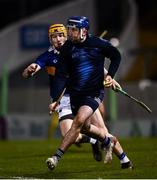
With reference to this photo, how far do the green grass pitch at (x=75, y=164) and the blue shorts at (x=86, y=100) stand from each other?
992mm

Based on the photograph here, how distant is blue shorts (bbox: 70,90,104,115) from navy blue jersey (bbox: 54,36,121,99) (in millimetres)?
60

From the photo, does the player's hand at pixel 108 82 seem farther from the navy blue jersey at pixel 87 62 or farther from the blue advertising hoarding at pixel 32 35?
the blue advertising hoarding at pixel 32 35

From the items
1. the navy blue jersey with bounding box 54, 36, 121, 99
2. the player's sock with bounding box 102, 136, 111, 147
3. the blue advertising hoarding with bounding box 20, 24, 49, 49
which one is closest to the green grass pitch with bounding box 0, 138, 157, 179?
the player's sock with bounding box 102, 136, 111, 147

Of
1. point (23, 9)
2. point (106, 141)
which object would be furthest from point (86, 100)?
point (23, 9)

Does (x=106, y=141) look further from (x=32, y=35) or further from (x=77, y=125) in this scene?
(x=32, y=35)

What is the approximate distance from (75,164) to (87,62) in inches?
103

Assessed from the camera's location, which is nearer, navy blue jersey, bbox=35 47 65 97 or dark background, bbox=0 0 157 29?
navy blue jersey, bbox=35 47 65 97

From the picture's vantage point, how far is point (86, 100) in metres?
14.0

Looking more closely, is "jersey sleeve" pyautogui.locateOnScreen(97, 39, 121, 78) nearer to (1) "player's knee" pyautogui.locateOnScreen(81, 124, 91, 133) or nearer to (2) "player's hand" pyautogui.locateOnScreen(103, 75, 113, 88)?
(2) "player's hand" pyautogui.locateOnScreen(103, 75, 113, 88)

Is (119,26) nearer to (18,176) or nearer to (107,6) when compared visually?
(107,6)

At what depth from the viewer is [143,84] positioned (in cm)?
2767

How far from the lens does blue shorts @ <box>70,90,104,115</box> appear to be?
14.0 meters

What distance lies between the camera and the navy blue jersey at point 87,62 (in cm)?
1407

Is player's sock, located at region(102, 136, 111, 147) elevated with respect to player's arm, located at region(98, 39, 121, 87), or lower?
lower
